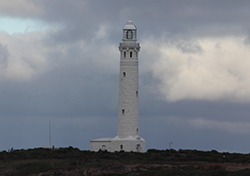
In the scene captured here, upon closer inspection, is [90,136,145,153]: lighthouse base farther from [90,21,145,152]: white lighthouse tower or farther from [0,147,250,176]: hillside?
[0,147,250,176]: hillside

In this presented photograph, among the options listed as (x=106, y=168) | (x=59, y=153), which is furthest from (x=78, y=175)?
(x=59, y=153)

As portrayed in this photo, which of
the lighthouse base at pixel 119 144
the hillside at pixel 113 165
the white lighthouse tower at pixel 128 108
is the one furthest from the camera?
the white lighthouse tower at pixel 128 108

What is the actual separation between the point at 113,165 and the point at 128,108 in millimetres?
18587

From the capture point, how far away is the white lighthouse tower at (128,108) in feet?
224

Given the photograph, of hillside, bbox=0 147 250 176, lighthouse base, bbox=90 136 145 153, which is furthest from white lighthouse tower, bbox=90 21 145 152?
hillside, bbox=0 147 250 176

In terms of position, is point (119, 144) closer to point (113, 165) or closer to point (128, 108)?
point (128, 108)

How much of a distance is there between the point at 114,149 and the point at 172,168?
73.0 feet

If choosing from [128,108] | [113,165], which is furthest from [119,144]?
[113,165]

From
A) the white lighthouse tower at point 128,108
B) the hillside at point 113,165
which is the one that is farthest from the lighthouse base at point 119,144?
the hillside at point 113,165

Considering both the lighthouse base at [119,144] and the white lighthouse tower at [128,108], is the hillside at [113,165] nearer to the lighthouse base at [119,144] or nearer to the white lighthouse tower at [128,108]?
the lighthouse base at [119,144]

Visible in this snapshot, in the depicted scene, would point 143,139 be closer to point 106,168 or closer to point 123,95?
point 123,95

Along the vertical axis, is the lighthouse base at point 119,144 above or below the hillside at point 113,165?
above

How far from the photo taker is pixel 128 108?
6812 centimetres

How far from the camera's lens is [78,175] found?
162 feet
